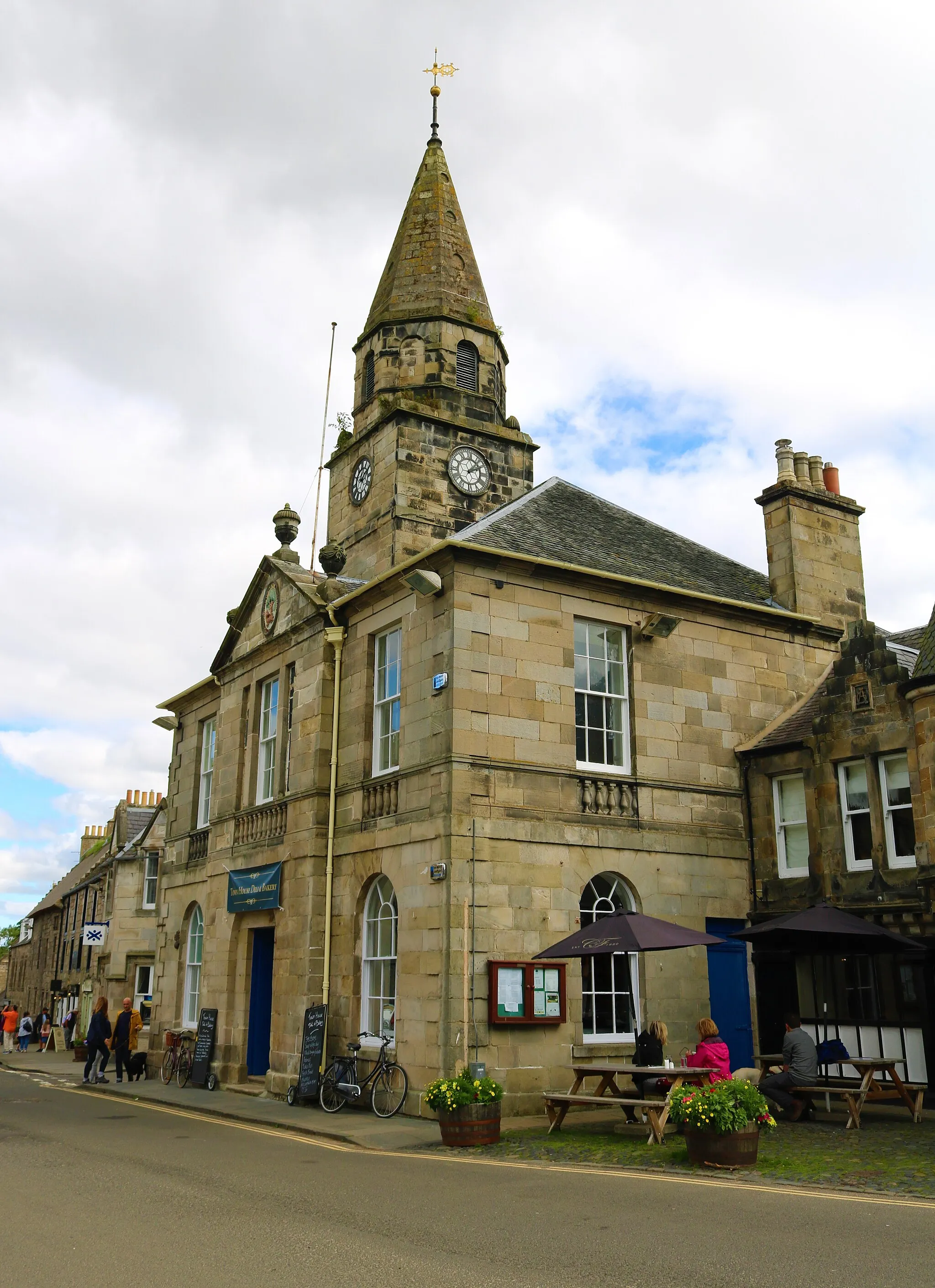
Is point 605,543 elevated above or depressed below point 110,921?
above

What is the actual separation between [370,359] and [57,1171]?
20723 mm

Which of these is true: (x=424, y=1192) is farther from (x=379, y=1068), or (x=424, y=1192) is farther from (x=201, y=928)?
(x=201, y=928)

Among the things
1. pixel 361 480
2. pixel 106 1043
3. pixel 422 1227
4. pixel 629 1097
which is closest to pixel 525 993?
pixel 629 1097

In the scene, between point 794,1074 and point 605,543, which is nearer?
point 794,1074

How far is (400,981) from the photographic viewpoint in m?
15.7

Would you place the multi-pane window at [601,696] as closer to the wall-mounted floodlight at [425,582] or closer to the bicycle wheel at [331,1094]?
the wall-mounted floodlight at [425,582]

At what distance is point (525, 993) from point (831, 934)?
13.3 ft

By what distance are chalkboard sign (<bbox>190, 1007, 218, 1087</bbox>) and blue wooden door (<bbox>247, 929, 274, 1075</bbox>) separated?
958mm

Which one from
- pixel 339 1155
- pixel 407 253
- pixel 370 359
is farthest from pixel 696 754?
pixel 407 253

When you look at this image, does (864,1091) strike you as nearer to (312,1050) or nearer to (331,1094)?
(331,1094)

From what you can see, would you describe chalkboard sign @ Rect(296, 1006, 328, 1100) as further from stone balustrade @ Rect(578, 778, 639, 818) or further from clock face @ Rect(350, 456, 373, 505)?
clock face @ Rect(350, 456, 373, 505)

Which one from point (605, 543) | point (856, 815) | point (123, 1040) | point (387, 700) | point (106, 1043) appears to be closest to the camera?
point (856, 815)

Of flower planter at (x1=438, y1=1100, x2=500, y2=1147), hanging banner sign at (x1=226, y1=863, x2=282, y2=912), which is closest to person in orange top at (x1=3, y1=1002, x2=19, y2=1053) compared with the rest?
hanging banner sign at (x1=226, y1=863, x2=282, y2=912)

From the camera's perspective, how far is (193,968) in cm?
2358
